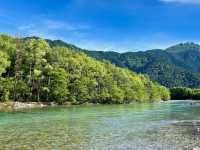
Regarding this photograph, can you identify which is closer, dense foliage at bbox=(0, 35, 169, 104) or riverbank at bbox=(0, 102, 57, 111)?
riverbank at bbox=(0, 102, 57, 111)

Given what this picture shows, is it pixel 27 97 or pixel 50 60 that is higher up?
pixel 50 60

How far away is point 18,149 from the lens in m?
36.3

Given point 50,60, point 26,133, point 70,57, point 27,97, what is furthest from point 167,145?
point 70,57

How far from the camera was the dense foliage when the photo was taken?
129625 mm

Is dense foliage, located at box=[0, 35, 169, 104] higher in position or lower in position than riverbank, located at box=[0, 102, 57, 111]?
higher

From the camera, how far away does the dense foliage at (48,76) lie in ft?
425

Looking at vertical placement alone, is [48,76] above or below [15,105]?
above

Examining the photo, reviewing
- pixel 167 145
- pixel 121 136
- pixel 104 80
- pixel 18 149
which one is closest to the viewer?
pixel 18 149

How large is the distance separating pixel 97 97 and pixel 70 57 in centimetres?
1847

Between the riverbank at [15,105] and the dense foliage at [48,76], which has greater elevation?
the dense foliage at [48,76]

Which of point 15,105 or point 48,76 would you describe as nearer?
point 15,105

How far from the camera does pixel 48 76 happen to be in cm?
14238

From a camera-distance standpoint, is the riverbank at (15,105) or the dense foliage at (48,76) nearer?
the riverbank at (15,105)

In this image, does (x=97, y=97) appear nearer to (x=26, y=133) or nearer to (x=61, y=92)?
(x=61, y=92)
